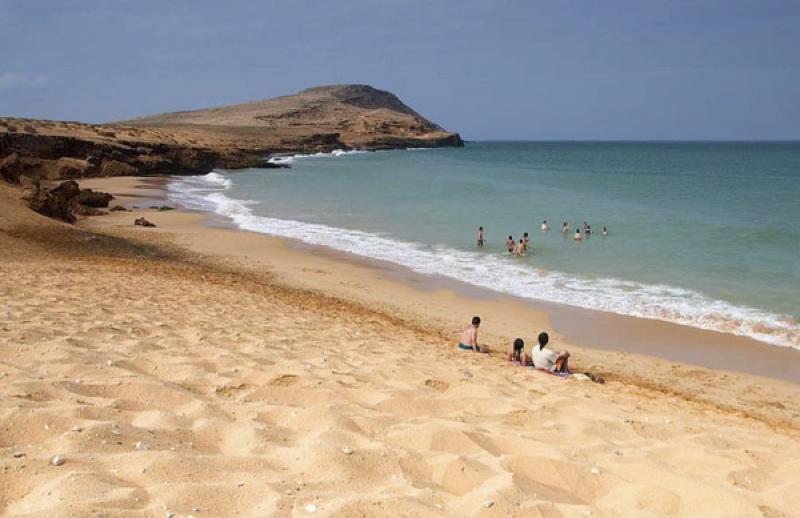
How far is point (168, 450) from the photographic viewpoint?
386cm

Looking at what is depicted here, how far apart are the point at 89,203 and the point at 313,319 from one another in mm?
18808

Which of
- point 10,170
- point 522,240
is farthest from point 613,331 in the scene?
point 10,170

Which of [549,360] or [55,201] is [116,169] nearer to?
[55,201]

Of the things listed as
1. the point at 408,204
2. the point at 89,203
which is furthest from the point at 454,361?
the point at 408,204

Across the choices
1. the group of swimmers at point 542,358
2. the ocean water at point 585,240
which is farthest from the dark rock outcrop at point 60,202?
the group of swimmers at point 542,358

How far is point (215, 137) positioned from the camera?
82.5 metres

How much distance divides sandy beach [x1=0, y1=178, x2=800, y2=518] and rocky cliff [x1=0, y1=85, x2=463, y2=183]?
21.1 meters

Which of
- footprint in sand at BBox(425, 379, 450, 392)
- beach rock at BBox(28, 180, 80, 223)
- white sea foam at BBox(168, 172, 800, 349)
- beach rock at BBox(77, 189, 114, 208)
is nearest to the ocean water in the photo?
white sea foam at BBox(168, 172, 800, 349)

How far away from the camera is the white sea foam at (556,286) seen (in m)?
12.7

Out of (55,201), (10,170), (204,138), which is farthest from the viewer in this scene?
(204,138)

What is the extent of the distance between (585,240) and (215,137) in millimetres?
Answer: 68792

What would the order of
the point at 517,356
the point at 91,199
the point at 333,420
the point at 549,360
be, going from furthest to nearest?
the point at 91,199, the point at 517,356, the point at 549,360, the point at 333,420

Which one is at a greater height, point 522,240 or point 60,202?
point 60,202

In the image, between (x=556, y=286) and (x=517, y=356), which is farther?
(x=556, y=286)
